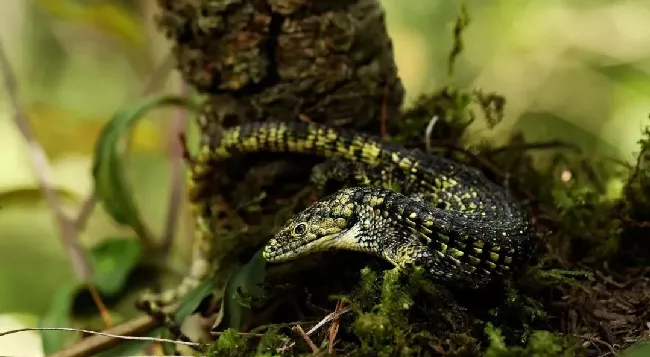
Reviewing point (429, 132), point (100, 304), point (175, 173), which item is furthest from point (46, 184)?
point (429, 132)

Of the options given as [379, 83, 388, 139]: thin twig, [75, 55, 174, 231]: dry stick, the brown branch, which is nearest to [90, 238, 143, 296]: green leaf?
[75, 55, 174, 231]: dry stick

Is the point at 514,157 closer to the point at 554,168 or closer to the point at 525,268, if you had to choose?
the point at 554,168

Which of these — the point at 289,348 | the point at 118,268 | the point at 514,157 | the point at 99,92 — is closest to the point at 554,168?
the point at 514,157

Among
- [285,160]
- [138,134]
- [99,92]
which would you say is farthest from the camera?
[99,92]

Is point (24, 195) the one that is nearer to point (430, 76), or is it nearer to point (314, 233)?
point (314, 233)

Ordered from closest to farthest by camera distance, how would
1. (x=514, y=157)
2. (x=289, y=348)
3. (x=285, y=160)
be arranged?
(x=289, y=348)
(x=285, y=160)
(x=514, y=157)

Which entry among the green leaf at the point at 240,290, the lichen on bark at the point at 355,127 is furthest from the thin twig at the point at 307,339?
the green leaf at the point at 240,290

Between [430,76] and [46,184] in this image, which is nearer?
[46,184]

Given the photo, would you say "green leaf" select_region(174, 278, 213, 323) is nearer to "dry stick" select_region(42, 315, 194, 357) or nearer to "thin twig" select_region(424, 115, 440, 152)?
"dry stick" select_region(42, 315, 194, 357)
